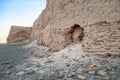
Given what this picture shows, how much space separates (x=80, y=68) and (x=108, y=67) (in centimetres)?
80

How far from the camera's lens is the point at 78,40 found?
764 centimetres

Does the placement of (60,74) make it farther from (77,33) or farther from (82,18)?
(77,33)

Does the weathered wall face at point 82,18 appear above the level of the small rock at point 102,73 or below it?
above

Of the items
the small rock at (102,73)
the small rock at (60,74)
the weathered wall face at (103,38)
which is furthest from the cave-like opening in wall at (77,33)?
the small rock at (102,73)

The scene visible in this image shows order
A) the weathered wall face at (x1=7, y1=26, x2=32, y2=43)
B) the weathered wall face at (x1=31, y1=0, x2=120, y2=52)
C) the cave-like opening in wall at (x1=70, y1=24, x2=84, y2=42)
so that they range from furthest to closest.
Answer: the weathered wall face at (x1=7, y1=26, x2=32, y2=43)
the cave-like opening in wall at (x1=70, y1=24, x2=84, y2=42)
the weathered wall face at (x1=31, y1=0, x2=120, y2=52)

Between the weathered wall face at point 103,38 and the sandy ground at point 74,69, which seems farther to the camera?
the weathered wall face at point 103,38

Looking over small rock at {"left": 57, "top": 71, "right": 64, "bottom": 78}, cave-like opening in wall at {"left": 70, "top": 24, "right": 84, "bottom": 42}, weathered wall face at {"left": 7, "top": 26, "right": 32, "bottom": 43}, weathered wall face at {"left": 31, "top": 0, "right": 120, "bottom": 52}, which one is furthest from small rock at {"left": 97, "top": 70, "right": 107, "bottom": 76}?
weathered wall face at {"left": 7, "top": 26, "right": 32, "bottom": 43}

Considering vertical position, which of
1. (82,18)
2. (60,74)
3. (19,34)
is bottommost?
(60,74)

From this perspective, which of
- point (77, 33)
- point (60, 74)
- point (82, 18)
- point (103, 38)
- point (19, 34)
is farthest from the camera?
point (19, 34)

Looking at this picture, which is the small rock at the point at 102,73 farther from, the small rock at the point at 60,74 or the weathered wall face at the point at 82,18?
the weathered wall face at the point at 82,18

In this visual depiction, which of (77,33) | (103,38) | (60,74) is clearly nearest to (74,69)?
(60,74)

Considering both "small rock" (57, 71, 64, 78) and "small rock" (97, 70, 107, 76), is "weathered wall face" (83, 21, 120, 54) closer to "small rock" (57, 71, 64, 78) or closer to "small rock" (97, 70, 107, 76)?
"small rock" (97, 70, 107, 76)

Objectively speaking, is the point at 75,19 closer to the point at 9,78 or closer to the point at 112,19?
the point at 112,19

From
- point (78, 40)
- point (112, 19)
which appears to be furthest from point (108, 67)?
point (78, 40)
